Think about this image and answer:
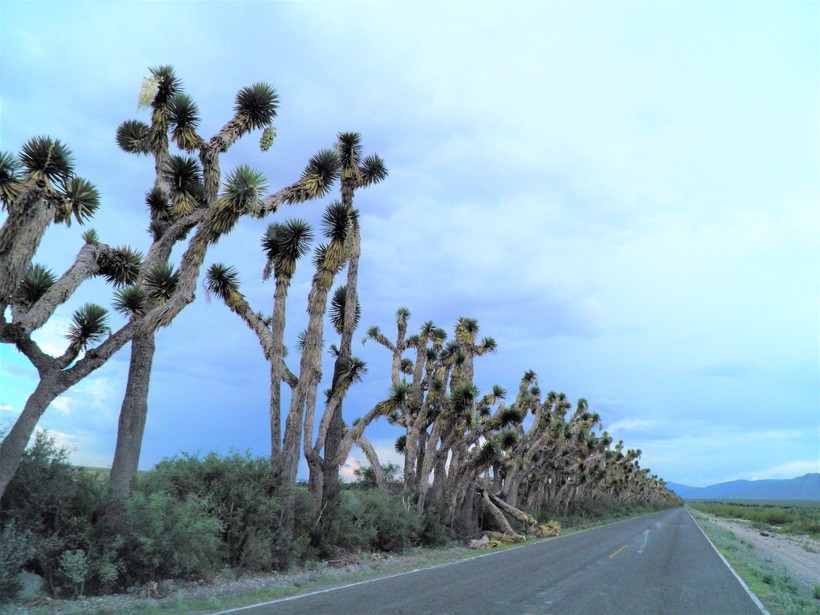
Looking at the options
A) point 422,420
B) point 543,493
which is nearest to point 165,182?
point 422,420

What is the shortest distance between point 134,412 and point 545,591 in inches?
441

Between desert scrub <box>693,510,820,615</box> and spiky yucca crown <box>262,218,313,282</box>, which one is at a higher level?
spiky yucca crown <box>262,218,313,282</box>

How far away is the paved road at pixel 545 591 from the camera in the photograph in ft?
34.2

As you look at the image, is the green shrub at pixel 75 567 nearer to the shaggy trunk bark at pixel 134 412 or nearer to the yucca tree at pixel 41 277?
the yucca tree at pixel 41 277

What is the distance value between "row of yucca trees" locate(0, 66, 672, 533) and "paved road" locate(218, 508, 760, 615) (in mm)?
5575

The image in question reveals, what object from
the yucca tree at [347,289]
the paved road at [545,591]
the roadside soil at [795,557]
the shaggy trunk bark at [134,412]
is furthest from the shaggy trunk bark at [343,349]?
the roadside soil at [795,557]

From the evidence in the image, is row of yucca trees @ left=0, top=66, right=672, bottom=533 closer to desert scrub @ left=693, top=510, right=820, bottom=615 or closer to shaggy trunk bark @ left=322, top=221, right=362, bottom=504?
shaggy trunk bark @ left=322, top=221, right=362, bottom=504

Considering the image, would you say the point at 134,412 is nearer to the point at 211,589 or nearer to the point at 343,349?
the point at 211,589

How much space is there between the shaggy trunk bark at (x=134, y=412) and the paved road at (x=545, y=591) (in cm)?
649

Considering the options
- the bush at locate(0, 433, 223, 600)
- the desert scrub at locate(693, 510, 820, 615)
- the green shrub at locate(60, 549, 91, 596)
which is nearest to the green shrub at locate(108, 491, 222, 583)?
the bush at locate(0, 433, 223, 600)

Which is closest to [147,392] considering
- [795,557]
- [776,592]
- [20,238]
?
[20,238]

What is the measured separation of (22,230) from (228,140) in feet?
23.3

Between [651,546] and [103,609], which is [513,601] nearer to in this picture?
[103,609]

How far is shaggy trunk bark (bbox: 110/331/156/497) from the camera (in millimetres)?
14727
